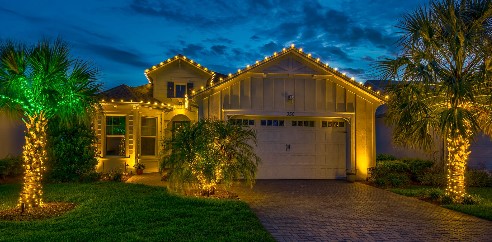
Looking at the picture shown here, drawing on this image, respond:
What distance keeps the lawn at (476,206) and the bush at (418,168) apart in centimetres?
125

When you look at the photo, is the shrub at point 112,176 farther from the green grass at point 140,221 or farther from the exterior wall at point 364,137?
the exterior wall at point 364,137

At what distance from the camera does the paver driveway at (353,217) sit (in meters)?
8.10

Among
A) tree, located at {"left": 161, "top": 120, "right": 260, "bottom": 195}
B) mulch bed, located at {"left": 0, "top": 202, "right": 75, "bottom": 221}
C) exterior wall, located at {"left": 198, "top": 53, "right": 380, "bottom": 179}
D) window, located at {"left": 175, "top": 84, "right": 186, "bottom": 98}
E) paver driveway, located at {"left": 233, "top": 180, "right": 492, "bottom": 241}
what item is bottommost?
paver driveway, located at {"left": 233, "top": 180, "right": 492, "bottom": 241}

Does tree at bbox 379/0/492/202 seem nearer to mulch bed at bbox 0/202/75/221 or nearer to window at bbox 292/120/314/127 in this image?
window at bbox 292/120/314/127

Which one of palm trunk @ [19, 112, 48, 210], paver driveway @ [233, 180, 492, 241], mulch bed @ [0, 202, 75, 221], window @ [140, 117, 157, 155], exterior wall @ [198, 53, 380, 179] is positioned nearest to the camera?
paver driveway @ [233, 180, 492, 241]

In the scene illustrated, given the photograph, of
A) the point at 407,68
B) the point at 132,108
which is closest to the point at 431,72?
the point at 407,68

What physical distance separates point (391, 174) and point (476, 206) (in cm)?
428

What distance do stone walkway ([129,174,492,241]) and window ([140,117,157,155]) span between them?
20.1ft

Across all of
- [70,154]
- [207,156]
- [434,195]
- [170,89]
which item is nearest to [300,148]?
[434,195]

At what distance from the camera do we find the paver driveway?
8.10 metres

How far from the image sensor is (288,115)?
16094mm

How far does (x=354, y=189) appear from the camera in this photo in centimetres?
1421

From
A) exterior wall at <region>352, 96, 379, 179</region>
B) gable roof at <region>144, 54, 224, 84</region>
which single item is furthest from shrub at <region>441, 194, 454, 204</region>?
gable roof at <region>144, 54, 224, 84</region>

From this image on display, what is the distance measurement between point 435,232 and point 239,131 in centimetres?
571
